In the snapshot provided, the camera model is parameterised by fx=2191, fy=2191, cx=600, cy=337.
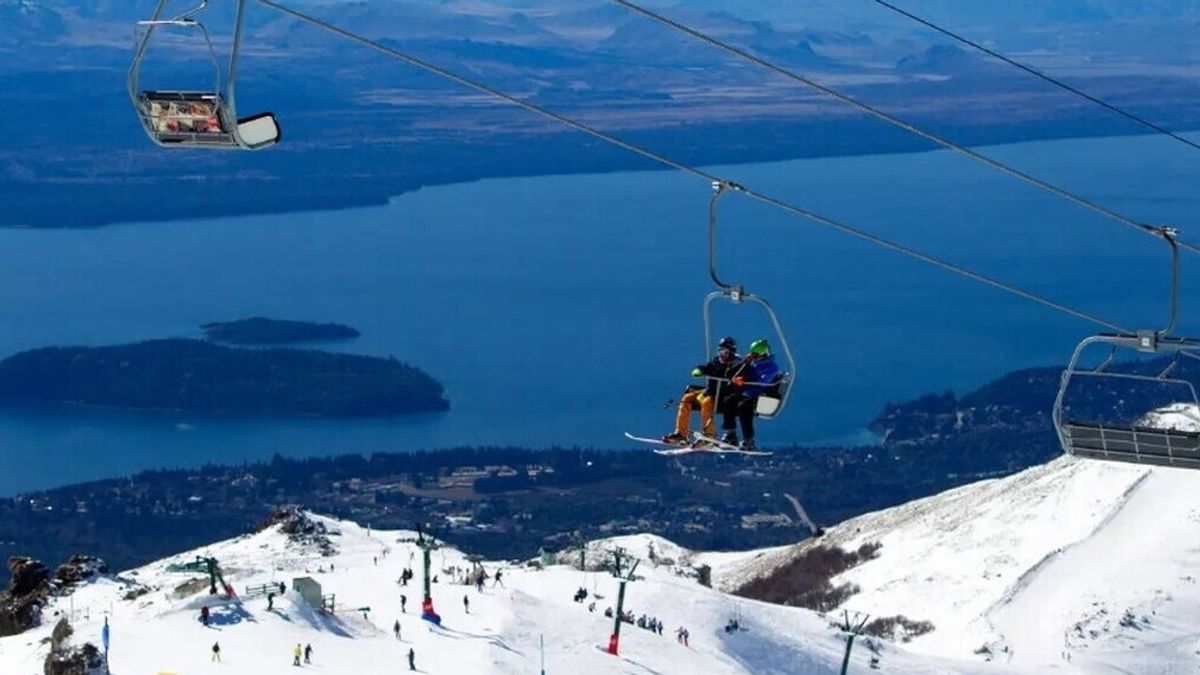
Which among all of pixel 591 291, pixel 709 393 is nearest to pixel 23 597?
pixel 709 393

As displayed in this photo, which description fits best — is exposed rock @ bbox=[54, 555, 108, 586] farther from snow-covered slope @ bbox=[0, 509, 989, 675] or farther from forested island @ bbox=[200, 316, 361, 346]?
forested island @ bbox=[200, 316, 361, 346]

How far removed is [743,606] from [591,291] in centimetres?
9156

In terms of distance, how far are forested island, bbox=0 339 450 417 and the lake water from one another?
6.01ft

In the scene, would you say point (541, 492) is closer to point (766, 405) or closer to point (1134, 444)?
point (766, 405)

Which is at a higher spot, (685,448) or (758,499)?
(685,448)

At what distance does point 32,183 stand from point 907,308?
90950mm

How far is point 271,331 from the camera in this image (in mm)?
120312

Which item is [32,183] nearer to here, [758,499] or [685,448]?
[758,499]

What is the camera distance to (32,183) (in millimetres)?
182750

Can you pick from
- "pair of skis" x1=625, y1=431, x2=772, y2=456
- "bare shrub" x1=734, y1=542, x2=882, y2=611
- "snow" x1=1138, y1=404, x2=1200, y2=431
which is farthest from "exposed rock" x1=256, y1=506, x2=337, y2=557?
"pair of skis" x1=625, y1=431, x2=772, y2=456

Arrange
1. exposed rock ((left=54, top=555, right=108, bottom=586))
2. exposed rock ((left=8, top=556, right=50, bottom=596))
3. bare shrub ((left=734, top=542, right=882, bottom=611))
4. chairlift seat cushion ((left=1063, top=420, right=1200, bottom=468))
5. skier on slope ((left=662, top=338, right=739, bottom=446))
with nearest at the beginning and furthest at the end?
chairlift seat cushion ((left=1063, top=420, right=1200, bottom=468)) → skier on slope ((left=662, top=338, right=739, bottom=446)) → exposed rock ((left=8, top=556, right=50, bottom=596)) → exposed rock ((left=54, top=555, right=108, bottom=586)) → bare shrub ((left=734, top=542, right=882, bottom=611))

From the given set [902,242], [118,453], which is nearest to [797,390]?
[118,453]

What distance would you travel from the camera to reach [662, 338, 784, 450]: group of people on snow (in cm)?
1536

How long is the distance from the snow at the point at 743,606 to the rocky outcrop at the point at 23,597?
356 millimetres
